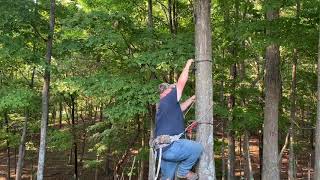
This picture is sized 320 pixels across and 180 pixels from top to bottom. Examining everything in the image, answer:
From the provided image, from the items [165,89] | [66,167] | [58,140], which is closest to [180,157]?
[165,89]

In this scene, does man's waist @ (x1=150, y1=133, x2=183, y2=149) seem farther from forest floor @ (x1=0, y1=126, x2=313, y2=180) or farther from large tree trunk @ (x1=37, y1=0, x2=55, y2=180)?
forest floor @ (x1=0, y1=126, x2=313, y2=180)

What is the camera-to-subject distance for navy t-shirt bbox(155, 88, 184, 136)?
209 inches

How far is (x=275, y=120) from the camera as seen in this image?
12.6 m

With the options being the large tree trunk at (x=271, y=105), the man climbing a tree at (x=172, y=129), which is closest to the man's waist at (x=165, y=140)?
the man climbing a tree at (x=172, y=129)

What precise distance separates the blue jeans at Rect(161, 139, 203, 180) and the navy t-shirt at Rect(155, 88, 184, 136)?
18cm

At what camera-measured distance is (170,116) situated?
5.34 m

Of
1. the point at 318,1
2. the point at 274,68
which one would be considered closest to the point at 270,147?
the point at 274,68

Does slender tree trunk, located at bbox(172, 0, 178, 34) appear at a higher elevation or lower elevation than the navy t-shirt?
higher

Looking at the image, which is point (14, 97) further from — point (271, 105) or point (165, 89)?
point (165, 89)

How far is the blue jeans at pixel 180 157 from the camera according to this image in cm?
534

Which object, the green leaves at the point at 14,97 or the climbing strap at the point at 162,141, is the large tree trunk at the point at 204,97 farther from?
the green leaves at the point at 14,97

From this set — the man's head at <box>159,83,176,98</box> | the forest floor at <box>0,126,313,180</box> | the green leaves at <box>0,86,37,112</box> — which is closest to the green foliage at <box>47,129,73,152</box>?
the green leaves at <box>0,86,37,112</box>

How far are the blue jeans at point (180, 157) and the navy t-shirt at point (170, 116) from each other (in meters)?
0.18

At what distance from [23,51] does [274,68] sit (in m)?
7.89
